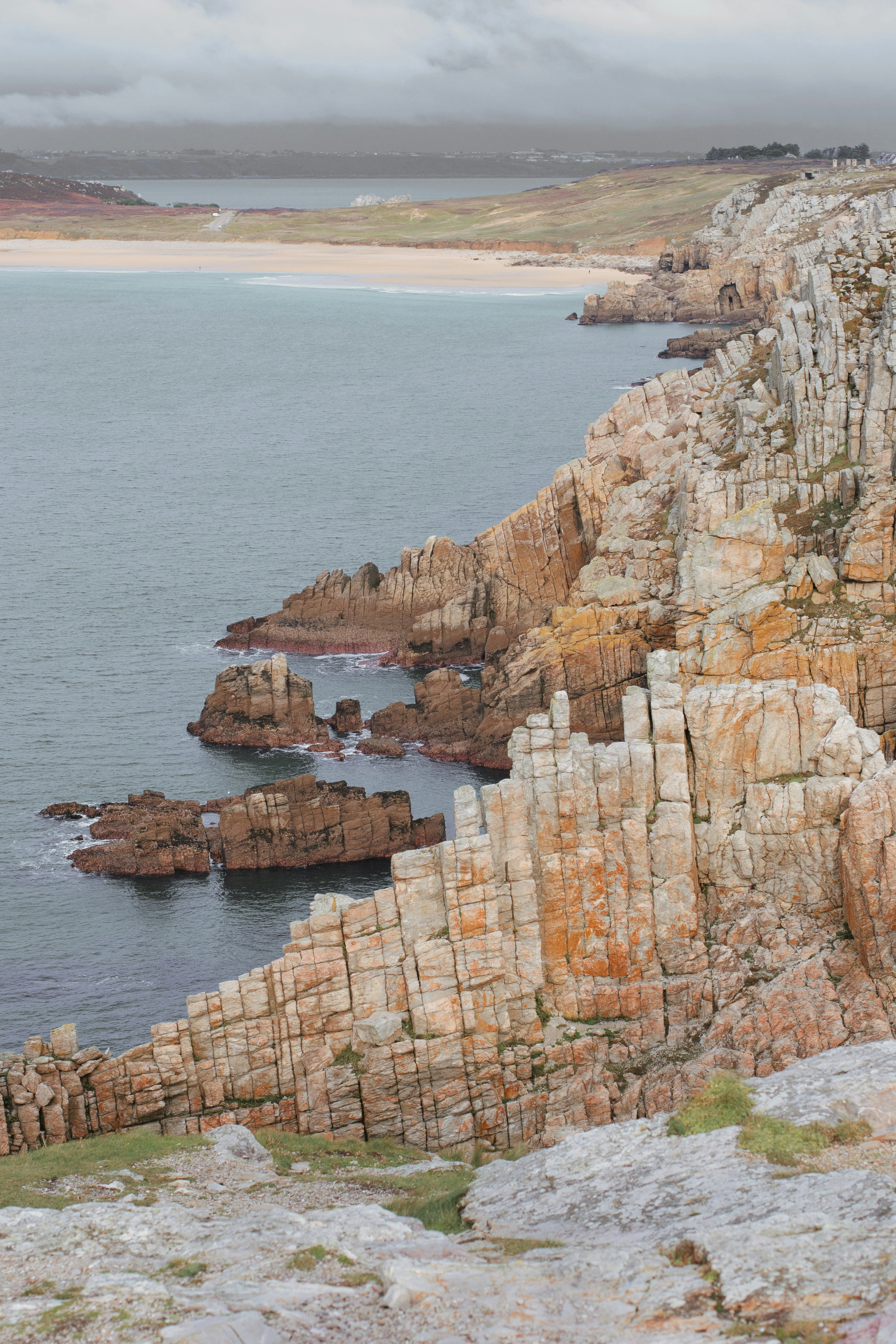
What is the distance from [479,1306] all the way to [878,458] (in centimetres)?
6224

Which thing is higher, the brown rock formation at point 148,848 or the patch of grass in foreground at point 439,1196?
the patch of grass in foreground at point 439,1196

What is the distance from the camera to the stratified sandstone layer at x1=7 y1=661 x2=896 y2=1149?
4262cm

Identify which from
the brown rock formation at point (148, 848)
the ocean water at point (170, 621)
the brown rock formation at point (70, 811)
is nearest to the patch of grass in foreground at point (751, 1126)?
the ocean water at point (170, 621)

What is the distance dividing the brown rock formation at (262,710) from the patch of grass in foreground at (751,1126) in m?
58.7

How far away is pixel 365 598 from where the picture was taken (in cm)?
10994

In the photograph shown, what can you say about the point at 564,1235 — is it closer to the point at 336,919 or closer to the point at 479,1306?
the point at 479,1306

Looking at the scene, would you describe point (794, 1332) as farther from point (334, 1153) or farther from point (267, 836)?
point (267, 836)

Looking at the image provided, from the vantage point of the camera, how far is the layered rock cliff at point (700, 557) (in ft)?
247

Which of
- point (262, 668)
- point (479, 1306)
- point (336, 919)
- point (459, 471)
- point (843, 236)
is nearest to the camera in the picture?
point (479, 1306)

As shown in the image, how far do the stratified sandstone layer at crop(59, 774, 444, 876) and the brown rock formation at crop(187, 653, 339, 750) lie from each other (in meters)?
12.3

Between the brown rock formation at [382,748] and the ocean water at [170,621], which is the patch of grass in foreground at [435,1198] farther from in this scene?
the brown rock formation at [382,748]

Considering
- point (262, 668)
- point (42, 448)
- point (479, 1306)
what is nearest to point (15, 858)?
point (262, 668)

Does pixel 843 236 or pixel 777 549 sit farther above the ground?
pixel 843 236

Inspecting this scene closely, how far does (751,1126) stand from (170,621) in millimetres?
89019
